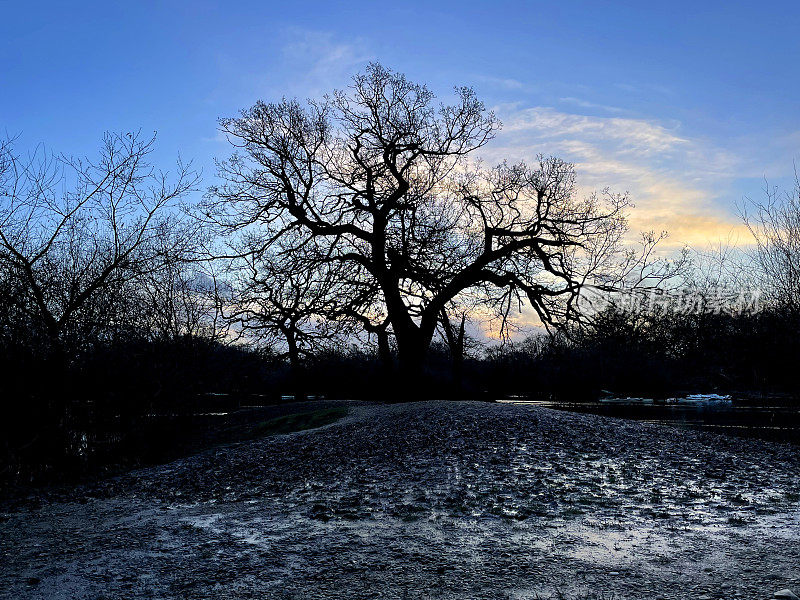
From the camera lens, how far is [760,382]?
47.0 meters

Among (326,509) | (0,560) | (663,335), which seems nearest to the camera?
(0,560)

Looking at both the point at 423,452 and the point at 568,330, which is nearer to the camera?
the point at 423,452

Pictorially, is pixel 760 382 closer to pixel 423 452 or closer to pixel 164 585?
pixel 423 452

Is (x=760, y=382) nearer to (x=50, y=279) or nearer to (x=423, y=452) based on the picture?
(x=423, y=452)

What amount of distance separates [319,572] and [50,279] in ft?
35.2

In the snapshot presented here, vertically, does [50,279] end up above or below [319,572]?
above

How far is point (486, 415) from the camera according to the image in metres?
14.5

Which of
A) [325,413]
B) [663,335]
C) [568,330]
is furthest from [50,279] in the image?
[663,335]

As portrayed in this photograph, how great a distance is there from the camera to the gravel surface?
4.98 metres

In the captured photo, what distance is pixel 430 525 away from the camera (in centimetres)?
659

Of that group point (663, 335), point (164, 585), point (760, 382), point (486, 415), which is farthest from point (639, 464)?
point (663, 335)

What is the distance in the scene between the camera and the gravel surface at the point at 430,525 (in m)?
4.98

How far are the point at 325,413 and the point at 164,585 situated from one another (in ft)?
43.8

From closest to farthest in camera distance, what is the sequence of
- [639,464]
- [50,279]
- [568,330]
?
[639,464] < [50,279] < [568,330]
